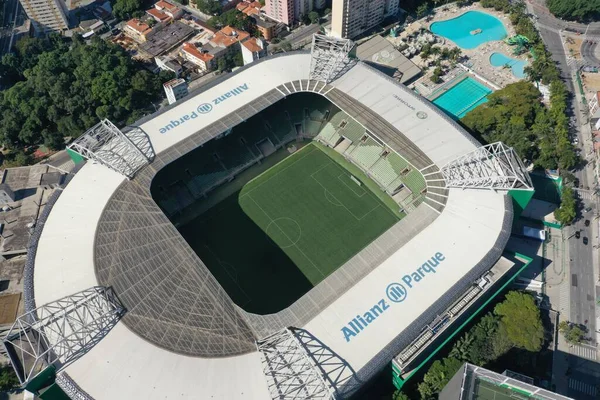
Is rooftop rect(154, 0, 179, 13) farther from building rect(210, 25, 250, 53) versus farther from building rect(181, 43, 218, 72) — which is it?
building rect(210, 25, 250, 53)

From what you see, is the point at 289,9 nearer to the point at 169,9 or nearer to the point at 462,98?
the point at 169,9

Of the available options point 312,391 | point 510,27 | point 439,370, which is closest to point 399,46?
point 510,27

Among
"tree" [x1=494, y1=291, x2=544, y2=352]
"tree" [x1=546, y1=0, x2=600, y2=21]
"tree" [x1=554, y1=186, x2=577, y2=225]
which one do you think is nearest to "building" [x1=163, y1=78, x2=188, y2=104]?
"tree" [x1=494, y1=291, x2=544, y2=352]

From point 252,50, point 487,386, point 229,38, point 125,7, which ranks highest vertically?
point 125,7

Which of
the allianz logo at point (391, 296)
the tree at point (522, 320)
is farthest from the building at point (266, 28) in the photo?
the tree at point (522, 320)

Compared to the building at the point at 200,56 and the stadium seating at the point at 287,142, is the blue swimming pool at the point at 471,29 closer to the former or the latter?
the stadium seating at the point at 287,142

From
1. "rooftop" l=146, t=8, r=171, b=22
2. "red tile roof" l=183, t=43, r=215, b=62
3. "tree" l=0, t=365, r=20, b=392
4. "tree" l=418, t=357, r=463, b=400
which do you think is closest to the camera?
"tree" l=418, t=357, r=463, b=400

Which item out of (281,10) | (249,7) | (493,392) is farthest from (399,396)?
(249,7)
